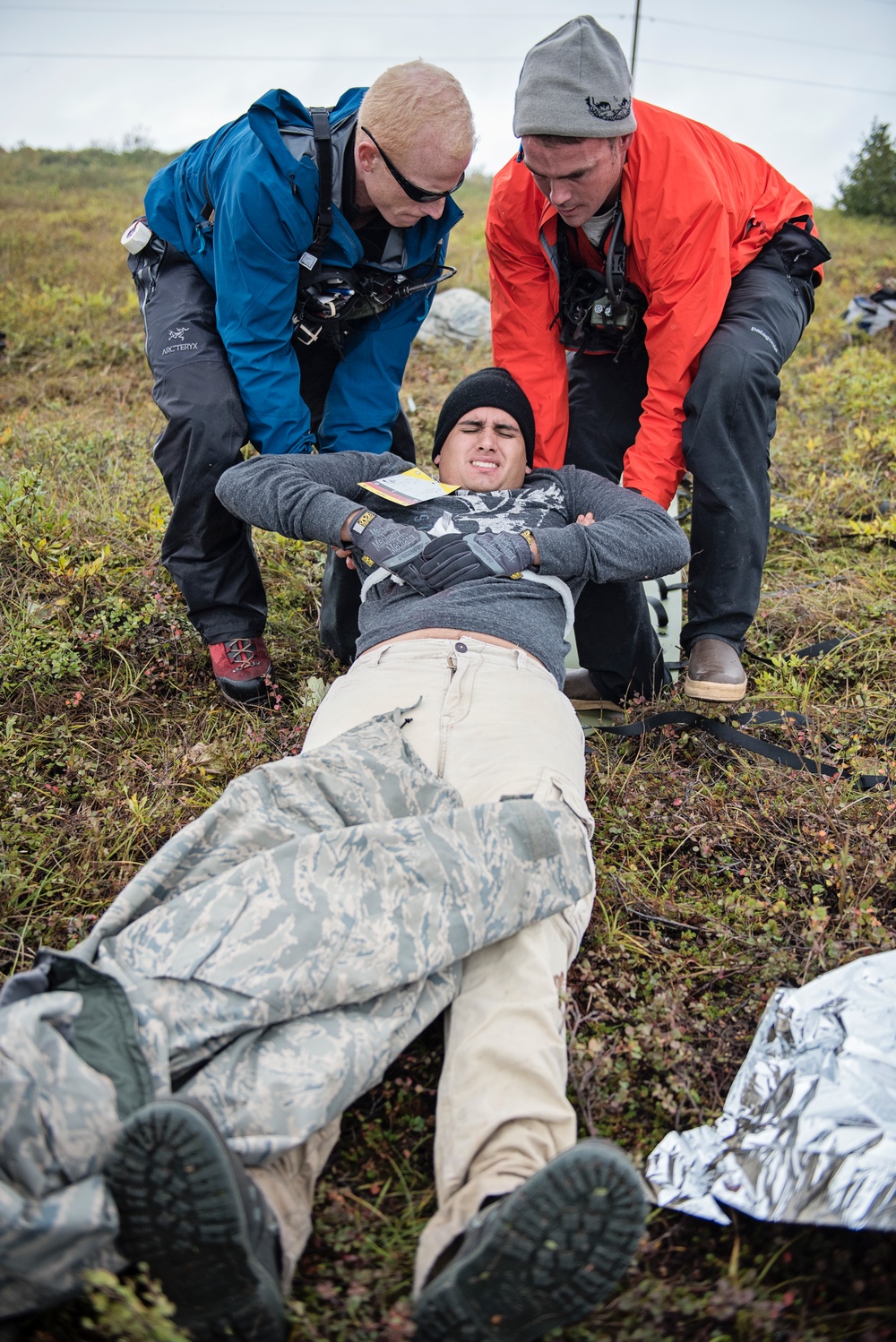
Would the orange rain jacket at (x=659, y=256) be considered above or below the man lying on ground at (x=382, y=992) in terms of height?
above

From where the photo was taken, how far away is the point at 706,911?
2.81 m

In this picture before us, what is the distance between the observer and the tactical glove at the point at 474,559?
3.22 m

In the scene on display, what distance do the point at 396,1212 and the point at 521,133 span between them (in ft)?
11.2

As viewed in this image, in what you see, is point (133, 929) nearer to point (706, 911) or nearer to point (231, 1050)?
point (231, 1050)

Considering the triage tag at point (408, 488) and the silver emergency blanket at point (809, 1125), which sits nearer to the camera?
the silver emergency blanket at point (809, 1125)

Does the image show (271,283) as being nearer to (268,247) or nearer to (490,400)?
(268,247)

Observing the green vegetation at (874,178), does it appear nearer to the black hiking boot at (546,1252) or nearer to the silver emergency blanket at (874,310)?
the silver emergency blanket at (874,310)

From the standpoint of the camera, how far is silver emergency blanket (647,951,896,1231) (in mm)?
1791

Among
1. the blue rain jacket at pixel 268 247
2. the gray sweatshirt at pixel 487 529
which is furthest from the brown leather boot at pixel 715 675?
the blue rain jacket at pixel 268 247

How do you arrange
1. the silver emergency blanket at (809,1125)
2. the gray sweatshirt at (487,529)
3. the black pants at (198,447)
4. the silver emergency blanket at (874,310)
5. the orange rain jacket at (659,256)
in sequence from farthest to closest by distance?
the silver emergency blanket at (874,310) → the black pants at (198,447) → the orange rain jacket at (659,256) → the gray sweatshirt at (487,529) → the silver emergency blanket at (809,1125)

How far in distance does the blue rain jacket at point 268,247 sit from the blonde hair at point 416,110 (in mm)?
247

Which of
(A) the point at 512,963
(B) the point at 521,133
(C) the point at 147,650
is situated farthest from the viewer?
(C) the point at 147,650

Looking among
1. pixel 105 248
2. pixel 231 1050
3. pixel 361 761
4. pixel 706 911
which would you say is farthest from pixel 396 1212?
pixel 105 248

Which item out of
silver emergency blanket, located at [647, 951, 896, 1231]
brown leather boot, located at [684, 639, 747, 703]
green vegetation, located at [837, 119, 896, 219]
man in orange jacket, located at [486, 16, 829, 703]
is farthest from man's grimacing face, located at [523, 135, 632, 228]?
green vegetation, located at [837, 119, 896, 219]
